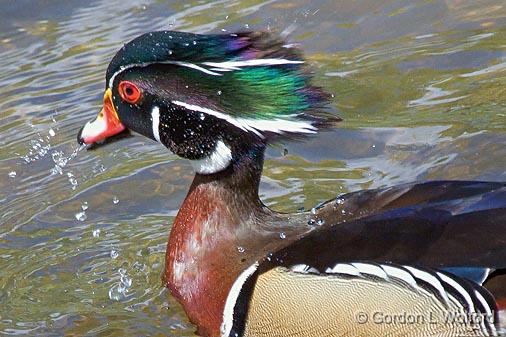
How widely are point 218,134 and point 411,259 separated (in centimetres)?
115

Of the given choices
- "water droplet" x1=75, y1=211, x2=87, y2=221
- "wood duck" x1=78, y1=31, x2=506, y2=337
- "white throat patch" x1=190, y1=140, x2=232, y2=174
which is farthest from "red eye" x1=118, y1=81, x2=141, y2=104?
"water droplet" x1=75, y1=211, x2=87, y2=221

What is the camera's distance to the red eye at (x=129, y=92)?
534 cm

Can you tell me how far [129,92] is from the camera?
539 cm

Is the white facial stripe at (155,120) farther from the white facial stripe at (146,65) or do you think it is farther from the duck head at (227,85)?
the white facial stripe at (146,65)

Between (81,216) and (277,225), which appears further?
(81,216)

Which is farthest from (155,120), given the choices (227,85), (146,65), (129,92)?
(227,85)

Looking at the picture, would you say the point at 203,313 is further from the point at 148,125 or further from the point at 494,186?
the point at 494,186

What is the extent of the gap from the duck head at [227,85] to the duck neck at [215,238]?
162 mm

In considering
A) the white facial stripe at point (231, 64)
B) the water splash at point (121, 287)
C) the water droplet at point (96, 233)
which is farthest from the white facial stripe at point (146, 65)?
the water droplet at point (96, 233)

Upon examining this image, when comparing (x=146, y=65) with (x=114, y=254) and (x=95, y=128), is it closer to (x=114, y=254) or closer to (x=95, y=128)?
(x=95, y=128)

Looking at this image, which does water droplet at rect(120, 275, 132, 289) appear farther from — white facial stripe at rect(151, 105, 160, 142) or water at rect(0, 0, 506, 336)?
white facial stripe at rect(151, 105, 160, 142)

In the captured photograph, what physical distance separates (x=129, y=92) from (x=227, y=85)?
0.54 metres

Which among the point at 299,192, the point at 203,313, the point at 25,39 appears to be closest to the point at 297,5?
the point at 25,39

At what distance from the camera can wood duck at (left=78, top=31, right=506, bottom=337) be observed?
4.66 metres
